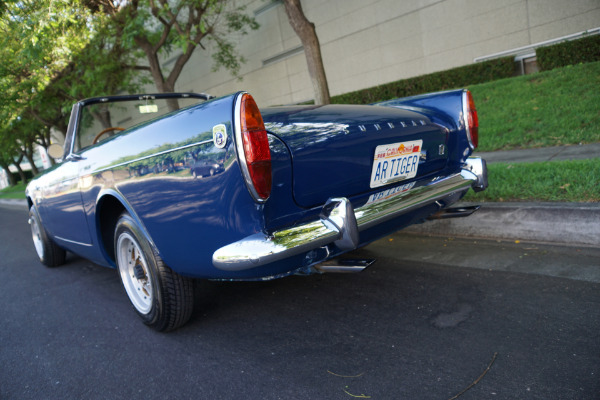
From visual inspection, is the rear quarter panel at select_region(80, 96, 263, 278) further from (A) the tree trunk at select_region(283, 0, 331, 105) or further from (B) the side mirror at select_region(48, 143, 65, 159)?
(A) the tree trunk at select_region(283, 0, 331, 105)

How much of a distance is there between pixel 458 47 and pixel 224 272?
37.8ft

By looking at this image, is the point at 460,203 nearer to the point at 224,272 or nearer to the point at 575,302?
the point at 575,302

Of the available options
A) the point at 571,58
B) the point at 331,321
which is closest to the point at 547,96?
the point at 571,58

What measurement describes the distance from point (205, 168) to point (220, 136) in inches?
7.0

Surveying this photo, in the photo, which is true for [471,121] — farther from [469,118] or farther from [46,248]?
[46,248]

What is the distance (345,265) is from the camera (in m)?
2.16

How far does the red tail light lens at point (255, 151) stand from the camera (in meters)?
1.97

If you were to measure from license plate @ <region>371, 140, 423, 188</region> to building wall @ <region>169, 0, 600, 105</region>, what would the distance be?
927 centimetres

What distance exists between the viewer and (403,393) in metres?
1.87

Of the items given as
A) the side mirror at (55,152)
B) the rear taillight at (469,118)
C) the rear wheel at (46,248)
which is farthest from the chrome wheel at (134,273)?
the rear taillight at (469,118)

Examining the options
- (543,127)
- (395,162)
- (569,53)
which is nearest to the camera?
(395,162)

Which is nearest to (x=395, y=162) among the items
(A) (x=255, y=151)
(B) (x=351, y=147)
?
(B) (x=351, y=147)

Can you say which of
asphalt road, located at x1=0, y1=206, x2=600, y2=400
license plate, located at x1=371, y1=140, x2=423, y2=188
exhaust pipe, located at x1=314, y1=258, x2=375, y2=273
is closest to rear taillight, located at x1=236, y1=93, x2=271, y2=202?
exhaust pipe, located at x1=314, y1=258, x2=375, y2=273

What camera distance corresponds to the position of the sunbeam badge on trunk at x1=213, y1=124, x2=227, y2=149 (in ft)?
6.61
